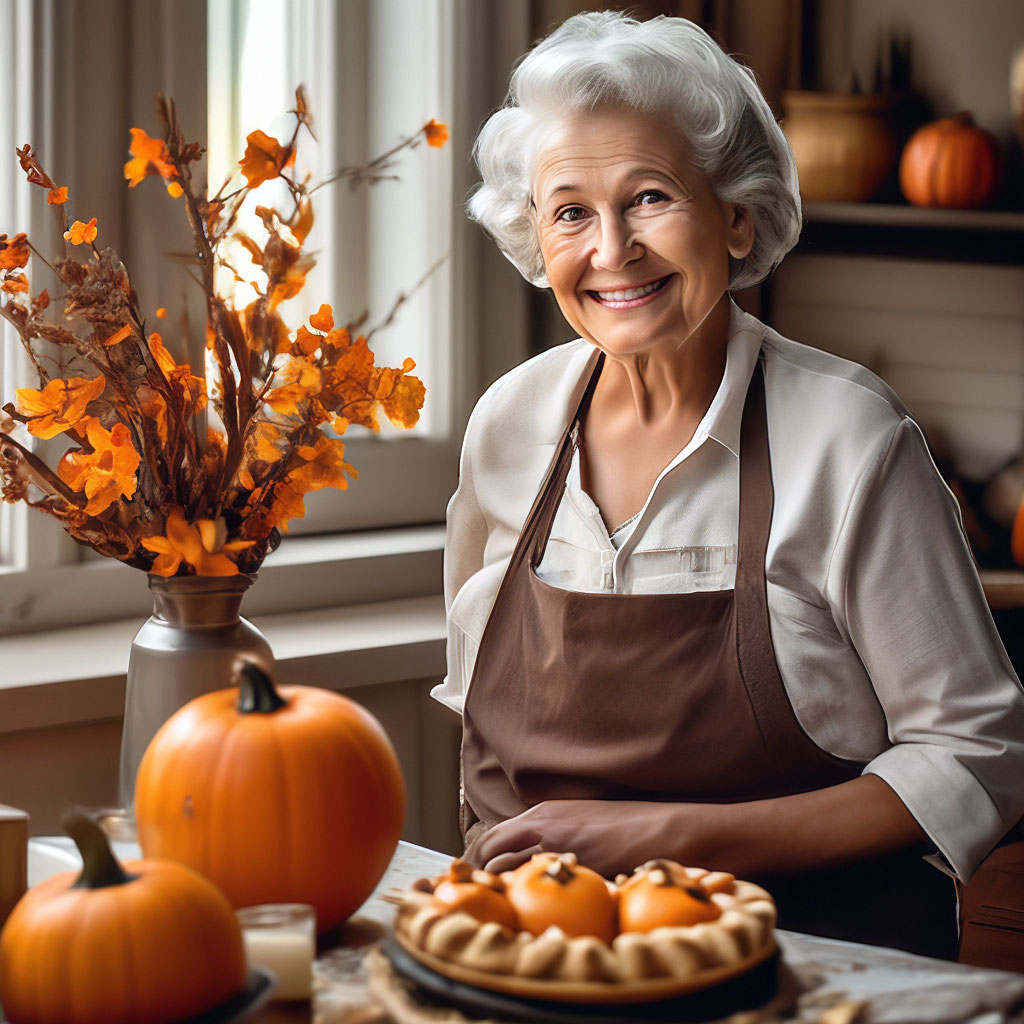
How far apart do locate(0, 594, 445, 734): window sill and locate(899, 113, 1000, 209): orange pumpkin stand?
1057mm

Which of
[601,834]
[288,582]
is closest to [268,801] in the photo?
[601,834]

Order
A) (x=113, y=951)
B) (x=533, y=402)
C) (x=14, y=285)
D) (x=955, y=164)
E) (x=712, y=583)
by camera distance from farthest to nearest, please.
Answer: (x=955, y=164) < (x=533, y=402) < (x=712, y=583) < (x=14, y=285) < (x=113, y=951)

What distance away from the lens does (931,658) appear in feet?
Result: 4.20

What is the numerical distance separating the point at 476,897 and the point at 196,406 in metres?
0.54

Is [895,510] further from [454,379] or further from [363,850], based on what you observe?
[454,379]

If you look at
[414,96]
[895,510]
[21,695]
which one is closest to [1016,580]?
[895,510]

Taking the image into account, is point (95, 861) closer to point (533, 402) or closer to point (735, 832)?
point (735, 832)

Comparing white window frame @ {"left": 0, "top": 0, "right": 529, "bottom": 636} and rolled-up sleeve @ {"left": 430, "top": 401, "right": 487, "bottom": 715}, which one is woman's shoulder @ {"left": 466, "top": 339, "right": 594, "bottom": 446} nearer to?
rolled-up sleeve @ {"left": 430, "top": 401, "right": 487, "bottom": 715}

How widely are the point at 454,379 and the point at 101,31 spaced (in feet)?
2.51

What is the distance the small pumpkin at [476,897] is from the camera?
80 cm

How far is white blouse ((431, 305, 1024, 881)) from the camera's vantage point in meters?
1.27

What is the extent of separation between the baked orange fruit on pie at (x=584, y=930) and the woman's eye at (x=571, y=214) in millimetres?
793

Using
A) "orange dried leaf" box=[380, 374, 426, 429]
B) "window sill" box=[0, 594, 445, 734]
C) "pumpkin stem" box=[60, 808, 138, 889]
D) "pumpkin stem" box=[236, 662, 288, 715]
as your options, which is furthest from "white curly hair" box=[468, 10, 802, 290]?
"pumpkin stem" box=[60, 808, 138, 889]

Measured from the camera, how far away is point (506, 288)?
7.43 feet
